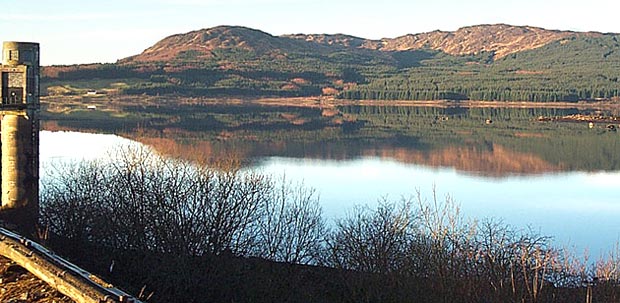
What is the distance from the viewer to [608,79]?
139m

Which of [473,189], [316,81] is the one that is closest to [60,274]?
[473,189]

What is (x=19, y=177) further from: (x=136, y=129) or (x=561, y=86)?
(x=561, y=86)

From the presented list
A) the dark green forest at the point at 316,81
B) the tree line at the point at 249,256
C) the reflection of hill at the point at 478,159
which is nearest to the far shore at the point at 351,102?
the dark green forest at the point at 316,81

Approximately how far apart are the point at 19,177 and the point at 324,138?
3815 cm

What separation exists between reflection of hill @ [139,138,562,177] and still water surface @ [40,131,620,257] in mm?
1386

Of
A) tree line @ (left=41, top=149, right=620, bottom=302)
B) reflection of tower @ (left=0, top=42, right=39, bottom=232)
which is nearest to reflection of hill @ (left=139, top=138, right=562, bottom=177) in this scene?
tree line @ (left=41, top=149, right=620, bottom=302)

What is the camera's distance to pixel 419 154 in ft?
140

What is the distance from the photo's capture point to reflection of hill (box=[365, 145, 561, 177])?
1485 inches

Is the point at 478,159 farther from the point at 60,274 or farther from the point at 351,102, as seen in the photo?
the point at 351,102

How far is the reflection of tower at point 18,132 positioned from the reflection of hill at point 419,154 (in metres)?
21.0

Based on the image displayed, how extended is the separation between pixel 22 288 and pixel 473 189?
2570 centimetres

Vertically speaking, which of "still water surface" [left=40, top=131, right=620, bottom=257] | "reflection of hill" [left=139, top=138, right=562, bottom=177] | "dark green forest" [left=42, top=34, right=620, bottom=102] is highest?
"dark green forest" [left=42, top=34, right=620, bottom=102]

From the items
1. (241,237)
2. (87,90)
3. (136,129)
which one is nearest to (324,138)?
(136,129)

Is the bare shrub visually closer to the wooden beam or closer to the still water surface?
the still water surface
